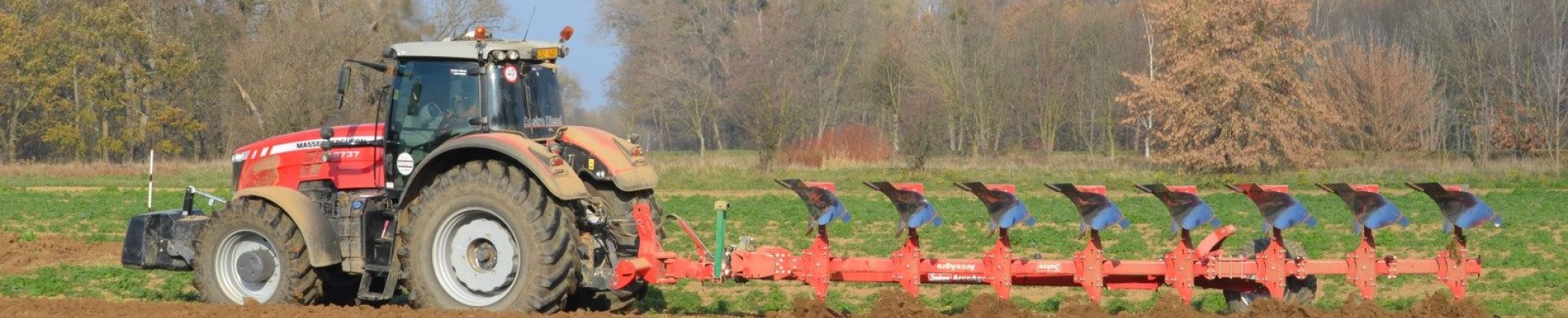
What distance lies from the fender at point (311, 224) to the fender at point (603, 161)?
1.71 m

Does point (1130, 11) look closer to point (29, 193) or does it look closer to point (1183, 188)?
point (29, 193)

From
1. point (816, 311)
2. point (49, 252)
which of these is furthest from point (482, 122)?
point (49, 252)

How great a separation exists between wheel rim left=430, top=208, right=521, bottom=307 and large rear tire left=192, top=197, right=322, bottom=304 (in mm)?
1147

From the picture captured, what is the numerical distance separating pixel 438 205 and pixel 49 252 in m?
9.94

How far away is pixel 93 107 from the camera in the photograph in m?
49.7

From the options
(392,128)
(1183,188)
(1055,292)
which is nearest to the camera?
(1183,188)

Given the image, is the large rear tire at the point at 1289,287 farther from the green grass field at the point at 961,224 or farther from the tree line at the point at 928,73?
the tree line at the point at 928,73

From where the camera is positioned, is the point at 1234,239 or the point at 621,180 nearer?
the point at 621,180

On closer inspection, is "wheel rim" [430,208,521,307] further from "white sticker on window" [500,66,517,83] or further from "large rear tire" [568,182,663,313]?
"white sticker on window" [500,66,517,83]

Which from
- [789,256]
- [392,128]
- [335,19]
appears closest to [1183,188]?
[789,256]

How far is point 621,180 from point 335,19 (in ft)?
107

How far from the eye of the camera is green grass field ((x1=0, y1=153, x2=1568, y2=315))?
11625mm

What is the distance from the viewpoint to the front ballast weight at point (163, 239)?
1009cm

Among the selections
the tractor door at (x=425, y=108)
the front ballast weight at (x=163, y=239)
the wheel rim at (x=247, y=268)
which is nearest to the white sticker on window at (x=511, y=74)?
the tractor door at (x=425, y=108)
